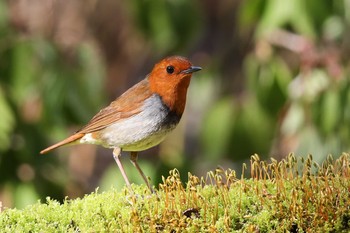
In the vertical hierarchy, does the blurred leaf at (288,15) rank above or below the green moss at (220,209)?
above

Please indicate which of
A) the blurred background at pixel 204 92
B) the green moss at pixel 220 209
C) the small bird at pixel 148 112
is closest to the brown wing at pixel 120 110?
the small bird at pixel 148 112

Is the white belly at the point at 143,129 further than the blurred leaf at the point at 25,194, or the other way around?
the blurred leaf at the point at 25,194

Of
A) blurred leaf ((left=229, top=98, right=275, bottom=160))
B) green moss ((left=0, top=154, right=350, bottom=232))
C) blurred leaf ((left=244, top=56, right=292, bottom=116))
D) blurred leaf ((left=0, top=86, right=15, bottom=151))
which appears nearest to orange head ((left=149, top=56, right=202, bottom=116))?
green moss ((left=0, top=154, right=350, bottom=232))

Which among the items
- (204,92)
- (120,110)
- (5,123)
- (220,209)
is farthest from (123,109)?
(204,92)

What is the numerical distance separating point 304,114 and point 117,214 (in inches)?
141

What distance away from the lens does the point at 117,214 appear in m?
3.62

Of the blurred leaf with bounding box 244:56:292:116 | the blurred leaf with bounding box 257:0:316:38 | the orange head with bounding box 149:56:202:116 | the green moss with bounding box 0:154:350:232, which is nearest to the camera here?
the green moss with bounding box 0:154:350:232

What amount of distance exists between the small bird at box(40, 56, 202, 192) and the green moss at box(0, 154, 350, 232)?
3.44 feet

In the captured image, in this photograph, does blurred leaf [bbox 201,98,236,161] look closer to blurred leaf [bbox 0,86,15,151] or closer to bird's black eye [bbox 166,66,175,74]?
blurred leaf [bbox 0,86,15,151]

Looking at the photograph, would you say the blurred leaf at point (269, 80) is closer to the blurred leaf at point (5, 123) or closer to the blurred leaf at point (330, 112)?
the blurred leaf at point (330, 112)

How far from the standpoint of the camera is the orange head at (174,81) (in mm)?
4984

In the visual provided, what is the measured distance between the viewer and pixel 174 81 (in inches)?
197

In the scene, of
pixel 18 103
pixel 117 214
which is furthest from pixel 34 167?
pixel 117 214

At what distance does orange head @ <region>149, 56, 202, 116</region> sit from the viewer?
4.98 meters
